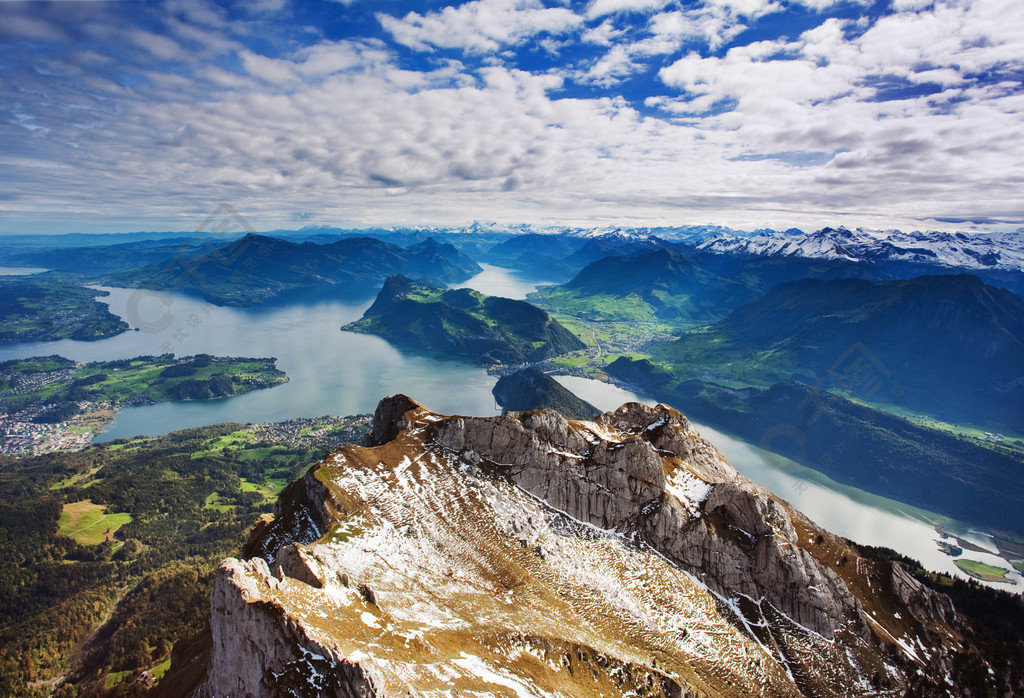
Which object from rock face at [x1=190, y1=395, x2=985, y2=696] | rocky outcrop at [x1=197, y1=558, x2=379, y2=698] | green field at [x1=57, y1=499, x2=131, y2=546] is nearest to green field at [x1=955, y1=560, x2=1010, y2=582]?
rock face at [x1=190, y1=395, x2=985, y2=696]

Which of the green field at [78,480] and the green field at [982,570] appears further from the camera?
the green field at [78,480]

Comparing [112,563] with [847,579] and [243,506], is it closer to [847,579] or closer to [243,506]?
[243,506]

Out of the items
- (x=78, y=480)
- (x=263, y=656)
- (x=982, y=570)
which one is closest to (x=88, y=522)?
(x=78, y=480)

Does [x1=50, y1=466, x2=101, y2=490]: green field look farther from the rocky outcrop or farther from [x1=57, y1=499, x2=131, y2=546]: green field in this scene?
the rocky outcrop

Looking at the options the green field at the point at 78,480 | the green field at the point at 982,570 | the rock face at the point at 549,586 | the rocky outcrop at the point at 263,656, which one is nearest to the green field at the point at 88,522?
the green field at the point at 78,480

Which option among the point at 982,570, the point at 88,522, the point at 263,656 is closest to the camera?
the point at 263,656

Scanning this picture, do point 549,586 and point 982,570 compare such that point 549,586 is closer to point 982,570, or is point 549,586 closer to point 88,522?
point 88,522

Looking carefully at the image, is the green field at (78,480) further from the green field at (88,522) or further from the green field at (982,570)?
the green field at (982,570)

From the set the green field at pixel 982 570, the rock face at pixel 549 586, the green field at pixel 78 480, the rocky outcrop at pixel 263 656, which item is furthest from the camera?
the green field at pixel 78 480
